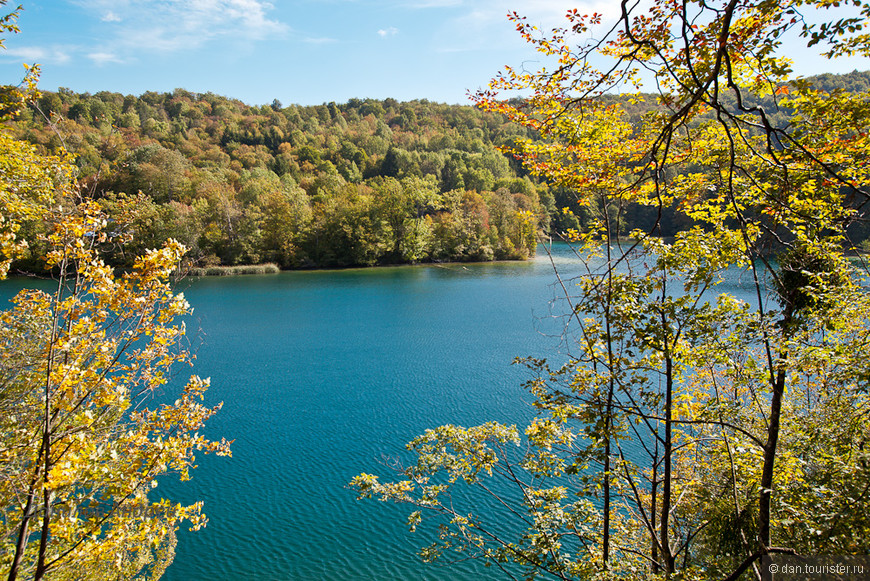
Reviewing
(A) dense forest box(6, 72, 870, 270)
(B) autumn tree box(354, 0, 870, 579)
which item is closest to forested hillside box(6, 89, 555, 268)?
(A) dense forest box(6, 72, 870, 270)

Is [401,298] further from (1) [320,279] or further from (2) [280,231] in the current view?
(2) [280,231]

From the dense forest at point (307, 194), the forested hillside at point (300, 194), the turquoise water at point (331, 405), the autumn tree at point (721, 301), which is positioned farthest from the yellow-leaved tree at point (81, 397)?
the forested hillside at point (300, 194)

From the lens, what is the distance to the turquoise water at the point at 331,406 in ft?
31.2

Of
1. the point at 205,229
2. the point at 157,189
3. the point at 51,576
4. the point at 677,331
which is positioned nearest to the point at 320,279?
the point at 205,229

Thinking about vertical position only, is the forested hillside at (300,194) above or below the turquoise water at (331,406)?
above

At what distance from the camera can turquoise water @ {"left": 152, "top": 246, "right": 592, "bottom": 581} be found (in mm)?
9500

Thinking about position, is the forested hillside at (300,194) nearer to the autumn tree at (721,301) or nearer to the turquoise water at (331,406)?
the turquoise water at (331,406)

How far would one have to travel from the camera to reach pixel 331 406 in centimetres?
1591

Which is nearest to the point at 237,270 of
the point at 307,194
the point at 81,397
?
the point at 307,194

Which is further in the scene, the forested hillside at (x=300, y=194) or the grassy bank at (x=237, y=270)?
the forested hillside at (x=300, y=194)

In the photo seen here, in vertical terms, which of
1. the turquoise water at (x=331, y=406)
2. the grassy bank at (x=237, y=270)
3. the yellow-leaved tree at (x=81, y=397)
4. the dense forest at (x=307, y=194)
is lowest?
the turquoise water at (x=331, y=406)

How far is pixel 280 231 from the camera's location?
4934 cm

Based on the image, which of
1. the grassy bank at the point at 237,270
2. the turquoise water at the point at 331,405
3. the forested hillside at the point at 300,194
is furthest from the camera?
the forested hillside at the point at 300,194

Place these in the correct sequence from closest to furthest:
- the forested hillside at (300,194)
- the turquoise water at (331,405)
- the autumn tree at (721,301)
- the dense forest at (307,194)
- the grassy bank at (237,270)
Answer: the autumn tree at (721,301) → the turquoise water at (331,405) → the grassy bank at (237,270) → the dense forest at (307,194) → the forested hillside at (300,194)
